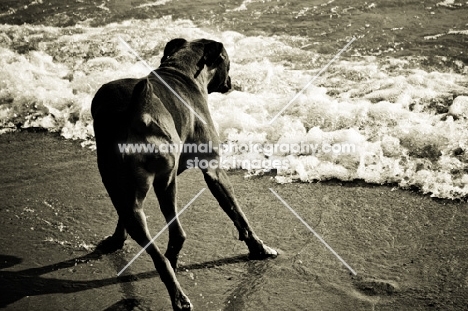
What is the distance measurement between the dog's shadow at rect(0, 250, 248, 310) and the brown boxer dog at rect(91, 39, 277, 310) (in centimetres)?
24

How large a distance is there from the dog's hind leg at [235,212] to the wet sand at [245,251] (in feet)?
0.36

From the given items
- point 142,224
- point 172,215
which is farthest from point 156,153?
point 172,215

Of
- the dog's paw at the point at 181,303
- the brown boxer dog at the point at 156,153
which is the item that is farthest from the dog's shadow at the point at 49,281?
the dog's paw at the point at 181,303

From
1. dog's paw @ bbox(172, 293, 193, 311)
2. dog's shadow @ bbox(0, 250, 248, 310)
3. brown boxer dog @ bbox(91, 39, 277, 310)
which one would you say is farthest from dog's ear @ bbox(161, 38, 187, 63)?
dog's paw @ bbox(172, 293, 193, 311)

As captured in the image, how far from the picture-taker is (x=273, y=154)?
6.49m

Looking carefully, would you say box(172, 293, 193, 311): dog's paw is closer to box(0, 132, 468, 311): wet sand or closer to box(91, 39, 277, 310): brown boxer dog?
box(91, 39, 277, 310): brown boxer dog

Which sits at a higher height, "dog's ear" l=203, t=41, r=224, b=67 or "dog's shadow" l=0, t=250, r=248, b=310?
"dog's ear" l=203, t=41, r=224, b=67

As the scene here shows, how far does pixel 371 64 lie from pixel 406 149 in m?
3.44

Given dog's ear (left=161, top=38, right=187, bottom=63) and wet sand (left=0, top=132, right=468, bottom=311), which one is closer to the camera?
wet sand (left=0, top=132, right=468, bottom=311)

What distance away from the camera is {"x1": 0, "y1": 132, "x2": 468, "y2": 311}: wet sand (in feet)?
13.4

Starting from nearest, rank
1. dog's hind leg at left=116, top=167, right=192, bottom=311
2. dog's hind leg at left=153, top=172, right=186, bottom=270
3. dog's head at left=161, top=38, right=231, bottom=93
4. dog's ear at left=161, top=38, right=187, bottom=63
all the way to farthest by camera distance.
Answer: dog's hind leg at left=116, top=167, right=192, bottom=311 → dog's hind leg at left=153, top=172, right=186, bottom=270 → dog's head at left=161, top=38, right=231, bottom=93 → dog's ear at left=161, top=38, right=187, bottom=63

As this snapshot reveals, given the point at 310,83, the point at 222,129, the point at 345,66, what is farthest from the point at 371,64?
the point at 222,129

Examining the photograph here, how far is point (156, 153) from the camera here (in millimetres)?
3836

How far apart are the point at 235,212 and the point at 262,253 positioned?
387mm
